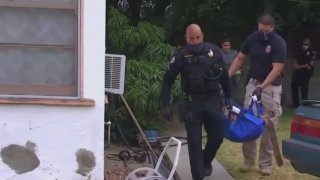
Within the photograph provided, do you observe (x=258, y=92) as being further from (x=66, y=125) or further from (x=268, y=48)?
(x=66, y=125)

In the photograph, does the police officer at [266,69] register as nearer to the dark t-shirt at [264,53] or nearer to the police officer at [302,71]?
the dark t-shirt at [264,53]

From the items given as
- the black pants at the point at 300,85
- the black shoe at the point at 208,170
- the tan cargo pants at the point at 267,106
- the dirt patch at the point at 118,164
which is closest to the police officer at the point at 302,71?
the black pants at the point at 300,85

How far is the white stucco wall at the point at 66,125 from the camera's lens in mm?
5914

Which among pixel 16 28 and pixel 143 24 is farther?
pixel 143 24

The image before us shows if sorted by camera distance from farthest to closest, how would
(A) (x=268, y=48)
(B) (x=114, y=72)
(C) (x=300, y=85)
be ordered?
(C) (x=300, y=85)
(B) (x=114, y=72)
(A) (x=268, y=48)

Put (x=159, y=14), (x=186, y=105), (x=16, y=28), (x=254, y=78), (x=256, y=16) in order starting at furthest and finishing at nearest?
(x=159, y=14), (x=256, y=16), (x=254, y=78), (x=186, y=105), (x=16, y=28)

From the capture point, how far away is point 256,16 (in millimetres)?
14344

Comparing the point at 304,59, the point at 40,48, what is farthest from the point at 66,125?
the point at 304,59

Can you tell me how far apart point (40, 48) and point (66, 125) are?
759mm

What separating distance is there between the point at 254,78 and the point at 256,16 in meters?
7.34

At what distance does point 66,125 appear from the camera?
19.5 ft

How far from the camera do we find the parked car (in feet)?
18.9

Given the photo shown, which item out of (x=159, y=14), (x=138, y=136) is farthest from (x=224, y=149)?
(x=159, y=14)

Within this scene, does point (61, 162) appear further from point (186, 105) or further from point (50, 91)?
point (186, 105)
